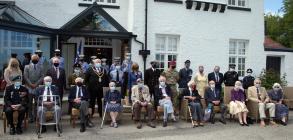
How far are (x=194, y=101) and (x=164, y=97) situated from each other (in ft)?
3.01

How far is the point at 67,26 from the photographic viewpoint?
1578 centimetres

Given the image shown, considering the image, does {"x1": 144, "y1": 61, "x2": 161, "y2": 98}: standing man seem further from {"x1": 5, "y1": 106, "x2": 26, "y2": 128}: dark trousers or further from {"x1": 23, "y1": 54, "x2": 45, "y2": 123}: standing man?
{"x1": 5, "y1": 106, "x2": 26, "y2": 128}: dark trousers

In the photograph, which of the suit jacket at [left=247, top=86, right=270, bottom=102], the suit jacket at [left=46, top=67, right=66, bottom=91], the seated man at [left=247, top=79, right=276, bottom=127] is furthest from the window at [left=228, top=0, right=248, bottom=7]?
the suit jacket at [left=46, top=67, right=66, bottom=91]

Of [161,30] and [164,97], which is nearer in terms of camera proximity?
[164,97]

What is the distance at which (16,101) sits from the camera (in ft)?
34.3

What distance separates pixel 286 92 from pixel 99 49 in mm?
7517

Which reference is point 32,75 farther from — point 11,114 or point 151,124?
→ point 151,124

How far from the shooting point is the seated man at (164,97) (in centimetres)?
1207

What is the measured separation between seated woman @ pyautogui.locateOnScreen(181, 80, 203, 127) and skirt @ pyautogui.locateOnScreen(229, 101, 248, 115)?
1.03 metres

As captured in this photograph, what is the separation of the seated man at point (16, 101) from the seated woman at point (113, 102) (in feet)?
7.17

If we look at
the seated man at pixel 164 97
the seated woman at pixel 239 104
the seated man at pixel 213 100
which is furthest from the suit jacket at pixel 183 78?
the seated woman at pixel 239 104

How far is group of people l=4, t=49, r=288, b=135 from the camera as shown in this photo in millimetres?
10750

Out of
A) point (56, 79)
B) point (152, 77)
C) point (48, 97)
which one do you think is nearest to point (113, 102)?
point (56, 79)

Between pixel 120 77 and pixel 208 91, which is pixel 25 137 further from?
pixel 208 91
